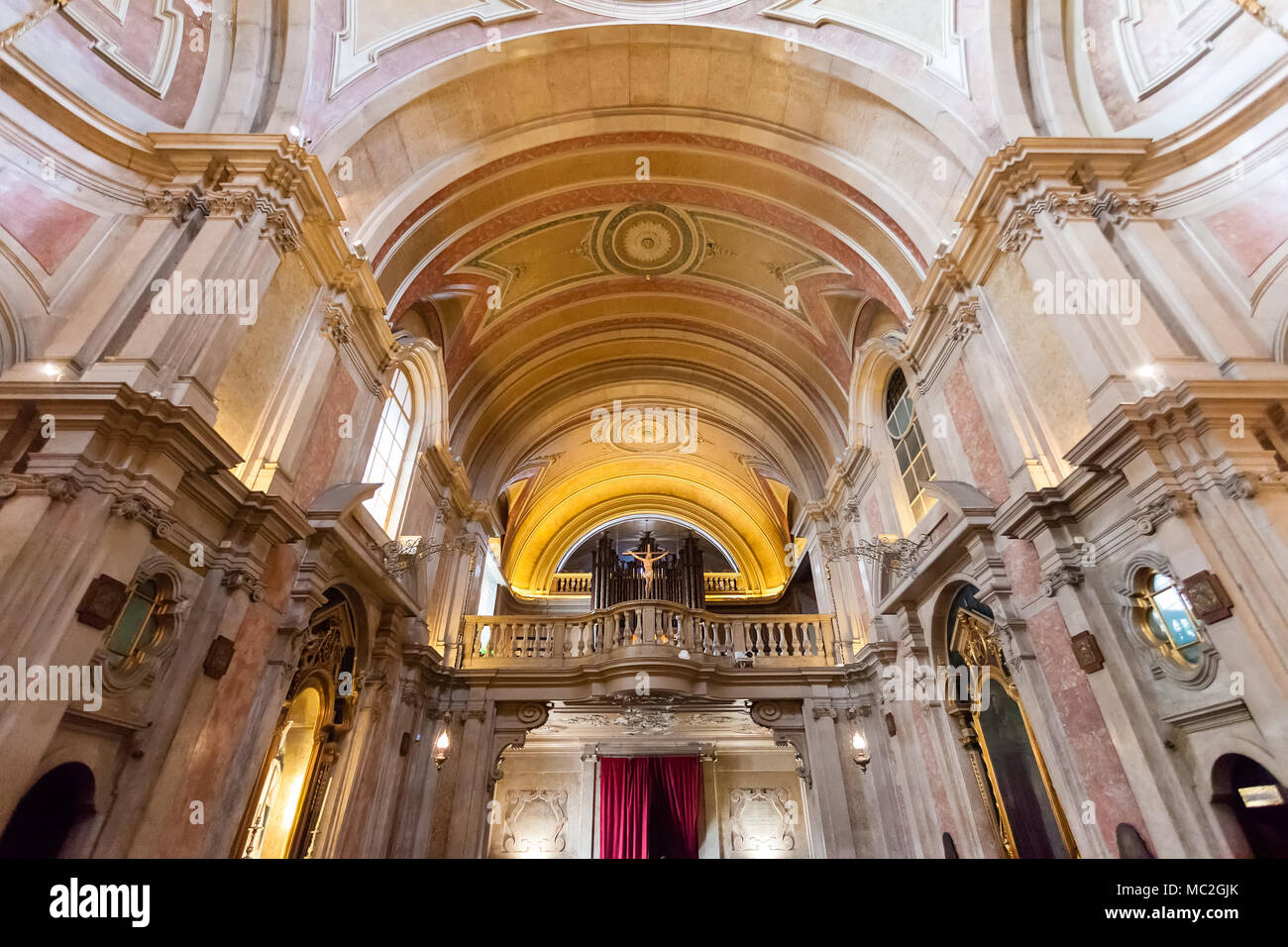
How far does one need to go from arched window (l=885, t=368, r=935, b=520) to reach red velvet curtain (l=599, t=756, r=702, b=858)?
7757 mm

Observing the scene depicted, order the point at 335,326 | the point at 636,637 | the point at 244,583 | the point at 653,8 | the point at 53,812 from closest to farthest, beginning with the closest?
the point at 53,812
the point at 244,583
the point at 335,326
the point at 653,8
the point at 636,637

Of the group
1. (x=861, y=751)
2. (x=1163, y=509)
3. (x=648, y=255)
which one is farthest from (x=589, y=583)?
(x=1163, y=509)

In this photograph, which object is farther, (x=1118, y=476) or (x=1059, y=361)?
(x=1059, y=361)

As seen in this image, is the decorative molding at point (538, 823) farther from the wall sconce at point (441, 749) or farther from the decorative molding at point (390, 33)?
the decorative molding at point (390, 33)

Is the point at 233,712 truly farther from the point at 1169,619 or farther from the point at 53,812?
the point at 1169,619

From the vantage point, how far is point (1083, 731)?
444 cm

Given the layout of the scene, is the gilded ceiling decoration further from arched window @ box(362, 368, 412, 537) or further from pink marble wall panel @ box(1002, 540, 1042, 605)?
pink marble wall panel @ box(1002, 540, 1042, 605)

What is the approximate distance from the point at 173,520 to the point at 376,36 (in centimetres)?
630

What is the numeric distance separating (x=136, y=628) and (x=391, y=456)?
15.0ft

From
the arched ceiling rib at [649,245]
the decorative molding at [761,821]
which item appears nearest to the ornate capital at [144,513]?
the arched ceiling rib at [649,245]

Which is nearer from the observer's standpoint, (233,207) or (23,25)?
(23,25)
